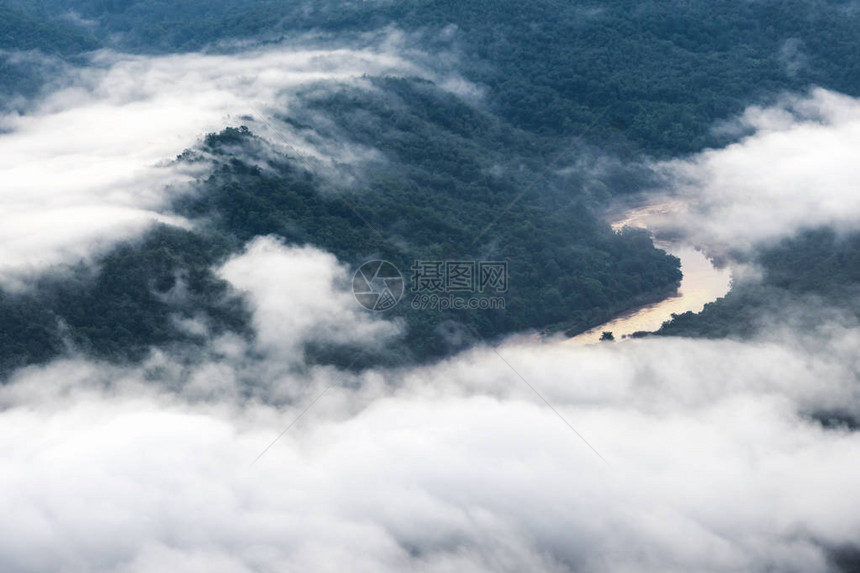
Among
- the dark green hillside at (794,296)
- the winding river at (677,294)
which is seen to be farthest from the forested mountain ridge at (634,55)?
the dark green hillside at (794,296)

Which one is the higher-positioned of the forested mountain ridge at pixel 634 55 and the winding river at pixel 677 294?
the forested mountain ridge at pixel 634 55

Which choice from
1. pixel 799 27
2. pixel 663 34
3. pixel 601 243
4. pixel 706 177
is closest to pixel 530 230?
pixel 601 243

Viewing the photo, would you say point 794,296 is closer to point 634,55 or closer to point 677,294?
point 677,294

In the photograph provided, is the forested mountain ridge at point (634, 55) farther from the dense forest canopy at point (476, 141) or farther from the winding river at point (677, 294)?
the winding river at point (677, 294)

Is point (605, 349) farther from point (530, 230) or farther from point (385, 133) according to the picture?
point (385, 133)

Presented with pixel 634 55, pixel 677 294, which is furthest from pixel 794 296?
pixel 634 55

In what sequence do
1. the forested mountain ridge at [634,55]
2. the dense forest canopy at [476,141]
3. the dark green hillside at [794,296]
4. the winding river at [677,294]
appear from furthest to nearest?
the forested mountain ridge at [634,55]
the winding river at [677,294]
the dark green hillside at [794,296]
the dense forest canopy at [476,141]

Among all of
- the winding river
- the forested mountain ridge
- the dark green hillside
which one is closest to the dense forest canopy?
the forested mountain ridge

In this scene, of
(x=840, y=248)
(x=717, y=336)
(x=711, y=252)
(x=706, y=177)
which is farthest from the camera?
(x=706, y=177)

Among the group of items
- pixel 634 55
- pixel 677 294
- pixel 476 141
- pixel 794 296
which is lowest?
pixel 794 296
